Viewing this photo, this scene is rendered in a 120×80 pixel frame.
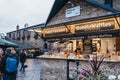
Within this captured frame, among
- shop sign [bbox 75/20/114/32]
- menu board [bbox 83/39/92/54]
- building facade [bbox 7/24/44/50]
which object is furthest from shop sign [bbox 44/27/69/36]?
building facade [bbox 7/24/44/50]

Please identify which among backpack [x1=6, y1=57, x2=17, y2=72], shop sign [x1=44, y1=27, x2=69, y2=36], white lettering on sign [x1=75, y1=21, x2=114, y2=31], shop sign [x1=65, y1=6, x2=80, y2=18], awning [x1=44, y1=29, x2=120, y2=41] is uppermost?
shop sign [x1=65, y1=6, x2=80, y2=18]

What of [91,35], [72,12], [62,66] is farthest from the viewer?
[72,12]

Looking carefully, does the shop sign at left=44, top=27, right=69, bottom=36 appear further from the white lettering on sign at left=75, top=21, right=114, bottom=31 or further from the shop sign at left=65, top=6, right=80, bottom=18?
the white lettering on sign at left=75, top=21, right=114, bottom=31

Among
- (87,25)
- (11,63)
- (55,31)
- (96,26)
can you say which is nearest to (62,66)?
(11,63)

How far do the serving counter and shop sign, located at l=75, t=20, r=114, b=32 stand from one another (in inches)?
154

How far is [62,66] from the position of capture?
12.7 m

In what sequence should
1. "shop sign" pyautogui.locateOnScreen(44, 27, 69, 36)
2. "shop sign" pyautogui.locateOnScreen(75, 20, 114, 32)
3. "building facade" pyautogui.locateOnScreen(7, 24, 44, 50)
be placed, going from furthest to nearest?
"building facade" pyautogui.locateOnScreen(7, 24, 44, 50), "shop sign" pyautogui.locateOnScreen(44, 27, 69, 36), "shop sign" pyautogui.locateOnScreen(75, 20, 114, 32)

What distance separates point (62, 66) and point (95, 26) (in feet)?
16.5

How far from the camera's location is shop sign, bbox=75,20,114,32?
15917 millimetres

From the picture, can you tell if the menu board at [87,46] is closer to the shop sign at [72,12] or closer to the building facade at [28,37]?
the shop sign at [72,12]

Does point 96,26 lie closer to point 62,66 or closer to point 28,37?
point 62,66

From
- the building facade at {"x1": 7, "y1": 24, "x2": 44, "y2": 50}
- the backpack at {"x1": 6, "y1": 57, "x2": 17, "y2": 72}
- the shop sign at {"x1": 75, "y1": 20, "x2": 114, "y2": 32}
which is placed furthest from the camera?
the building facade at {"x1": 7, "y1": 24, "x2": 44, "y2": 50}

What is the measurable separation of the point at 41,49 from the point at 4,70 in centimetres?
4767

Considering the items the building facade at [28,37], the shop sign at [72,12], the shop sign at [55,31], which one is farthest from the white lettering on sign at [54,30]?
the building facade at [28,37]
